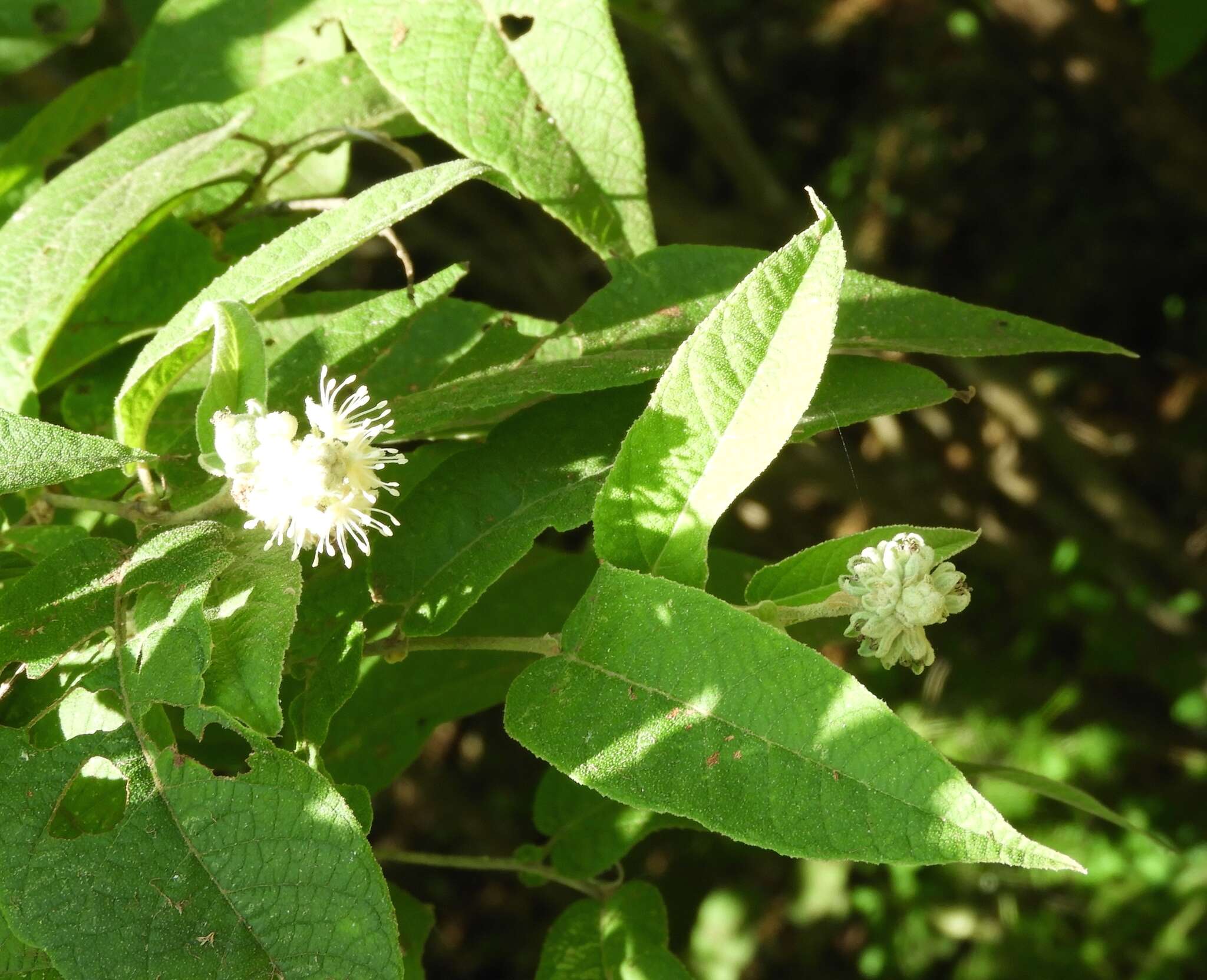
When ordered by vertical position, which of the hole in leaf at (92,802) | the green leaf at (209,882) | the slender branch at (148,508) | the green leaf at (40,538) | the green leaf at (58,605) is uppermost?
the green leaf at (58,605)

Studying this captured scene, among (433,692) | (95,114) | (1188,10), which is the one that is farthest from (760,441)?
(1188,10)

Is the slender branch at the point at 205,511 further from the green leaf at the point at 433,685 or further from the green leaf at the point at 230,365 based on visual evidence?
the green leaf at the point at 433,685

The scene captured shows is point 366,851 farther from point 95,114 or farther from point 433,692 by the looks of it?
point 95,114

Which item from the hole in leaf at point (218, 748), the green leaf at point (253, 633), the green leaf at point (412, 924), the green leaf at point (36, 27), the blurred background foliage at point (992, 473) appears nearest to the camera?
the green leaf at point (253, 633)

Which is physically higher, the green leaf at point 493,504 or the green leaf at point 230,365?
the green leaf at point 230,365

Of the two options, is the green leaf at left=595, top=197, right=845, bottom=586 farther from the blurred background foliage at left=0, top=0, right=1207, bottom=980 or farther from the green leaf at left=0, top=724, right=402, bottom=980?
the blurred background foliage at left=0, top=0, right=1207, bottom=980

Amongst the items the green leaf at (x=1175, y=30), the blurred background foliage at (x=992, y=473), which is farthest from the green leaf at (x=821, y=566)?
the green leaf at (x=1175, y=30)

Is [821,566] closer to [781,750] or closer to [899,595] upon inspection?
[899,595]
